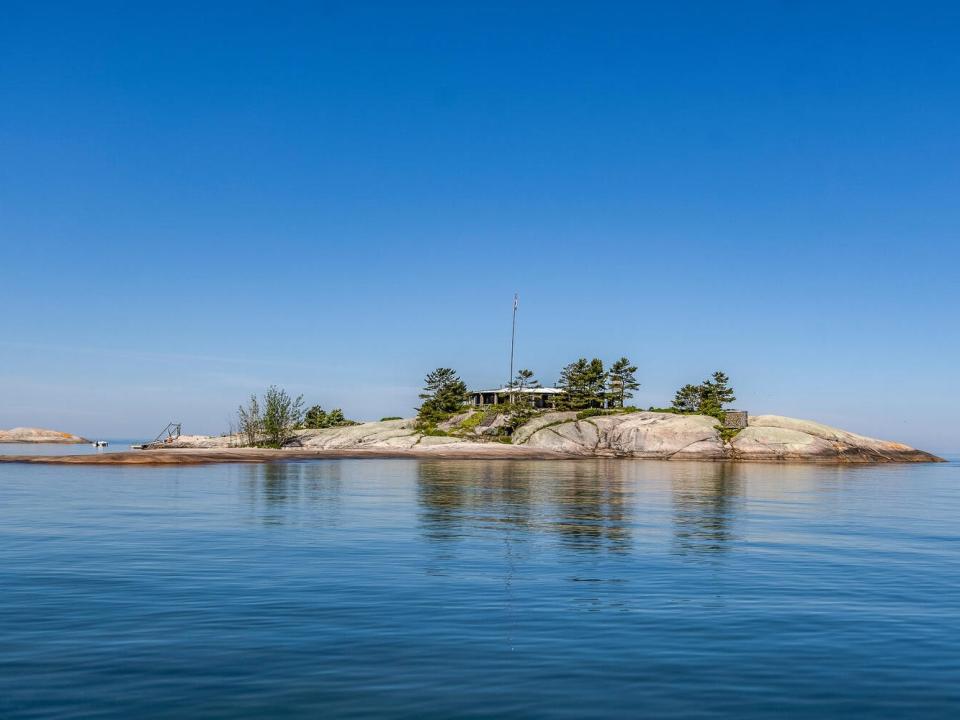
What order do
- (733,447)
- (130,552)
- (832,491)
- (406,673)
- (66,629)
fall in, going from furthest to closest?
(733,447) < (832,491) < (130,552) < (66,629) < (406,673)

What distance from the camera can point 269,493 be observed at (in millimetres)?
43375

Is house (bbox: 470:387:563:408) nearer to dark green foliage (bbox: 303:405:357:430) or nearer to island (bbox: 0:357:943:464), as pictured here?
island (bbox: 0:357:943:464)

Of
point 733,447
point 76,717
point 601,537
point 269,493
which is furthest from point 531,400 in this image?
point 76,717

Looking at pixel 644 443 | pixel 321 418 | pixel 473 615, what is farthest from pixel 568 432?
pixel 473 615

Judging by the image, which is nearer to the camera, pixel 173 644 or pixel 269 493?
pixel 173 644

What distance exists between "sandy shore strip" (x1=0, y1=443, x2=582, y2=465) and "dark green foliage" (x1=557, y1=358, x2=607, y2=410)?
22.7 meters

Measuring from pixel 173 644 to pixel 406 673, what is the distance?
3.96 metres

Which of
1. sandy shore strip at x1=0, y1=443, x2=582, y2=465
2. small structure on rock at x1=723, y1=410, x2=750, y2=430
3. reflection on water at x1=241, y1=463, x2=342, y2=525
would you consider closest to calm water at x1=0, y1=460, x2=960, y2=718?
reflection on water at x1=241, y1=463, x2=342, y2=525

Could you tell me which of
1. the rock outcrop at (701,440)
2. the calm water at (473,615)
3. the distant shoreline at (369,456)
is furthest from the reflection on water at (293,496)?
the rock outcrop at (701,440)

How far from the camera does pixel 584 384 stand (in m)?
128

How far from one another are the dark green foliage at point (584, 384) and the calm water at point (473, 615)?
94628 mm

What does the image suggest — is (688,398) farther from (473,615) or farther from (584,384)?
(473,615)

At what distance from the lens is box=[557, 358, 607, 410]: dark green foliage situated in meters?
127

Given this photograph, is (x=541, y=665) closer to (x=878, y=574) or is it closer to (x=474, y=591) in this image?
(x=474, y=591)
